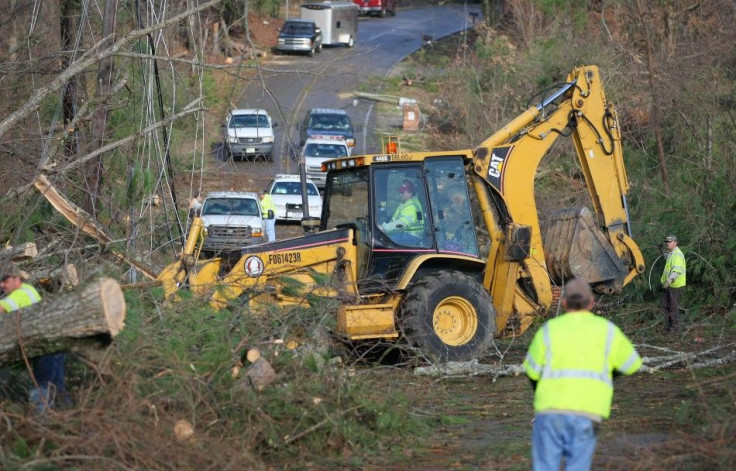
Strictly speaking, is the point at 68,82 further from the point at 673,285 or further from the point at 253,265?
the point at 673,285

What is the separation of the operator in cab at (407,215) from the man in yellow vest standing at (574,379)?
5.60 metres

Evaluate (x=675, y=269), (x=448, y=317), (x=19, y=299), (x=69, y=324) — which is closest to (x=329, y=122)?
(x=675, y=269)

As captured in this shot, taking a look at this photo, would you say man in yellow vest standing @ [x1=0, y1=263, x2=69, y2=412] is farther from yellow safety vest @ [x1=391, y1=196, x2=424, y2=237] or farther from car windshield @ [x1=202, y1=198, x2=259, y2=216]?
car windshield @ [x1=202, y1=198, x2=259, y2=216]

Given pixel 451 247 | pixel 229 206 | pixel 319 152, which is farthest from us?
pixel 319 152

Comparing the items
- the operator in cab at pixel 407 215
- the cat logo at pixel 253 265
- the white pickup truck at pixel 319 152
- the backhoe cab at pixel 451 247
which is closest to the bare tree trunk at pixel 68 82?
the cat logo at pixel 253 265

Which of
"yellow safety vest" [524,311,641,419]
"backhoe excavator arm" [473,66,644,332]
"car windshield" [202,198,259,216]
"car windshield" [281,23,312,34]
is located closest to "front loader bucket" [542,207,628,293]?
"backhoe excavator arm" [473,66,644,332]

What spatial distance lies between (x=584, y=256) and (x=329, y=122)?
24.5m

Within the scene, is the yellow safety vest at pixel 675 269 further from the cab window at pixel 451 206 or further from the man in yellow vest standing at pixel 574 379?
the man in yellow vest standing at pixel 574 379

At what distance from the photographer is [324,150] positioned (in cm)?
3312

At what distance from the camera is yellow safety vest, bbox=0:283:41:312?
8.12 meters

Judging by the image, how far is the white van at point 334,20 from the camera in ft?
168

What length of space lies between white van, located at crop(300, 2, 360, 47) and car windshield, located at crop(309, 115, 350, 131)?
49.6 ft

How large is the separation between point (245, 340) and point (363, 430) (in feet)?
4.05

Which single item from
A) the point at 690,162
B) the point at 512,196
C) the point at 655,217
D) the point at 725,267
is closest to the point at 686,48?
the point at 690,162
